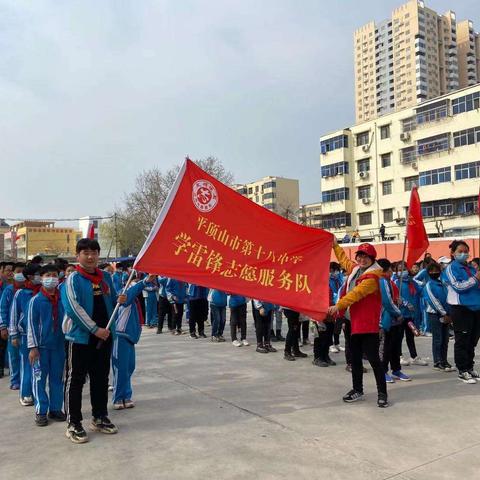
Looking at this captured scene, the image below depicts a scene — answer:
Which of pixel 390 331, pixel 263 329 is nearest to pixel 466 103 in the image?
pixel 263 329

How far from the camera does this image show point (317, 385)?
20.9 ft

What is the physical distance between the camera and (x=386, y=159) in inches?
1860

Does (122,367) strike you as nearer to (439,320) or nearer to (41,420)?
(41,420)

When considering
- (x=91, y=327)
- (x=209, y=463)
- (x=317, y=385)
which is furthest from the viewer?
(x=317, y=385)

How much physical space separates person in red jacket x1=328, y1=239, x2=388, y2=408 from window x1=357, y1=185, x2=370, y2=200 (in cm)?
4510

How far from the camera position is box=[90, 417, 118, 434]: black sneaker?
4600 mm

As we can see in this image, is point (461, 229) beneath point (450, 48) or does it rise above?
beneath

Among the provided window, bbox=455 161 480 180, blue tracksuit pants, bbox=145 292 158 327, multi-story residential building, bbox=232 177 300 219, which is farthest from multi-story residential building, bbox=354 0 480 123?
blue tracksuit pants, bbox=145 292 158 327

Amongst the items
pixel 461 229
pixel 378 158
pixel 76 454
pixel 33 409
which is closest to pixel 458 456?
pixel 76 454

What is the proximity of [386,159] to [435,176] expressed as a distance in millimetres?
6353

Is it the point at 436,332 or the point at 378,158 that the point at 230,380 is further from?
the point at 378,158

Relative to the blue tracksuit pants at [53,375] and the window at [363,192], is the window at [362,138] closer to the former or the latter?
the window at [363,192]

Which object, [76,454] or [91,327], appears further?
[91,327]

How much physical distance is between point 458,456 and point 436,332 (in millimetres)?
3526
